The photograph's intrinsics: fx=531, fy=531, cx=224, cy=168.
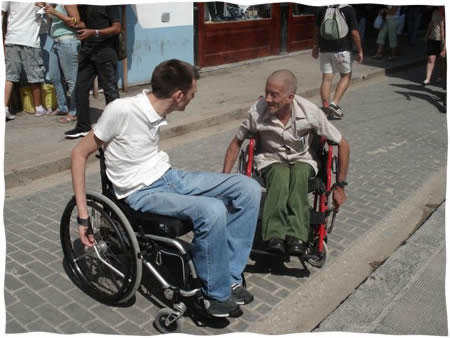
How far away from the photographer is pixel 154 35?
27.7ft

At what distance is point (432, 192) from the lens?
491 centimetres

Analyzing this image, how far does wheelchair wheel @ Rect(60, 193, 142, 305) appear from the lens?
277 cm

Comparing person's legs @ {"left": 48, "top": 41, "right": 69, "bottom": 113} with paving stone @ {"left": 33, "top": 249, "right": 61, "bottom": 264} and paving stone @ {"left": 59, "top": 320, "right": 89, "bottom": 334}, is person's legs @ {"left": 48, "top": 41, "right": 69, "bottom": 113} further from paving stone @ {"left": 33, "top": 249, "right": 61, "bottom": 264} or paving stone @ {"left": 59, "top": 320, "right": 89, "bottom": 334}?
paving stone @ {"left": 59, "top": 320, "right": 89, "bottom": 334}

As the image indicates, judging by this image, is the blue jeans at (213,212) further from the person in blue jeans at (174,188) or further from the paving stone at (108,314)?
the paving stone at (108,314)

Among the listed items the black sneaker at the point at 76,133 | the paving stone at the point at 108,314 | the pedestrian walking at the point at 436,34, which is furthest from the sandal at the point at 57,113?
the pedestrian walking at the point at 436,34

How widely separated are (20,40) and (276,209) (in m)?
4.13

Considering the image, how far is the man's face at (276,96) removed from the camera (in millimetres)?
3357

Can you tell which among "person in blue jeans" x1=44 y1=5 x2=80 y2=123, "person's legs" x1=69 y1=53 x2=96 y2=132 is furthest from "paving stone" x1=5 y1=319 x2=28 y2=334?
"person in blue jeans" x1=44 y1=5 x2=80 y2=123

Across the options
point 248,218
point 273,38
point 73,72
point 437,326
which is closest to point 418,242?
point 437,326

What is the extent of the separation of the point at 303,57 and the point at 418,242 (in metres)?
8.35

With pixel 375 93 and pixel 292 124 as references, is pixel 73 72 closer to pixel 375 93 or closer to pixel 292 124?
pixel 292 124

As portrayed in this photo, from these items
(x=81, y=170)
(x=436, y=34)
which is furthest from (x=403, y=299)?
(x=436, y=34)

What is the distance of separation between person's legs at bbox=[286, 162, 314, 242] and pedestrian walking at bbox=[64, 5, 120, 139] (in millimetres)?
2998

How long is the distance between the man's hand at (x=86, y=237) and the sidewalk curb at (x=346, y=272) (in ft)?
3.18
